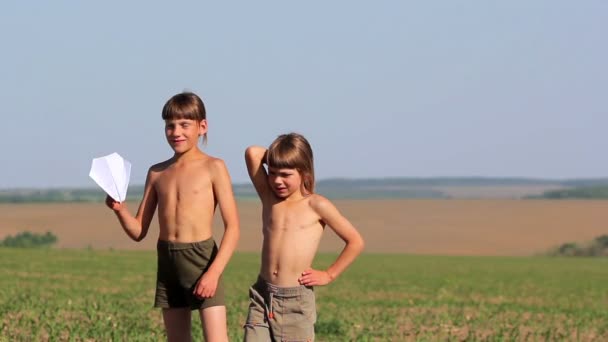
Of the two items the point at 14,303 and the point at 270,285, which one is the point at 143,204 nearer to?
the point at 270,285

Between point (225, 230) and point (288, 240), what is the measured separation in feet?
1.21

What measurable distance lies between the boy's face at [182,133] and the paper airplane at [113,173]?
0.37m

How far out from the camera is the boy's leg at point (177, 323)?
722 cm

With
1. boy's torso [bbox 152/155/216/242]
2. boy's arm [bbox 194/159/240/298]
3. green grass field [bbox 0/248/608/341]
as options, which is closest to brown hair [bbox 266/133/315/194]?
boy's arm [bbox 194/159/240/298]

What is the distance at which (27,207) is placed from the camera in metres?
116

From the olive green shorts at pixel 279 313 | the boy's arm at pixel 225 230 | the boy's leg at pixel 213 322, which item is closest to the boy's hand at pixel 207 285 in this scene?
the boy's arm at pixel 225 230

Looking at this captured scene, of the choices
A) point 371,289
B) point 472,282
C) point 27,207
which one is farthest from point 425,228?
point 371,289

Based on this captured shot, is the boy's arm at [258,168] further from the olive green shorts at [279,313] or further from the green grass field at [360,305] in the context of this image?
the green grass field at [360,305]

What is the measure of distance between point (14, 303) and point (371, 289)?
1407 cm

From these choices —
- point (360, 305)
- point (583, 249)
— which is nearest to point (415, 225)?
point (583, 249)

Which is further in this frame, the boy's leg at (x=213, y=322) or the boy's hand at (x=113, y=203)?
the boy's leg at (x=213, y=322)

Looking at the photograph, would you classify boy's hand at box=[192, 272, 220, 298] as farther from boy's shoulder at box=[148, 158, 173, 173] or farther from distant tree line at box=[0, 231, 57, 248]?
distant tree line at box=[0, 231, 57, 248]

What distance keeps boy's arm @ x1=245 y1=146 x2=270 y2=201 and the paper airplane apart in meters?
0.74

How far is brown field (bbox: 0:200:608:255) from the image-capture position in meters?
→ 79.5
